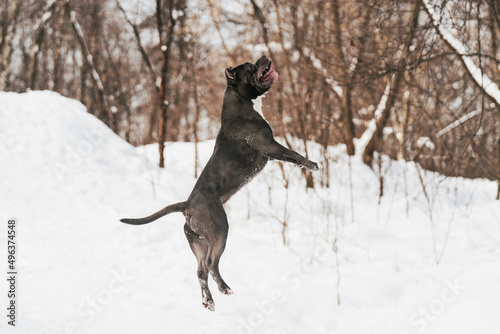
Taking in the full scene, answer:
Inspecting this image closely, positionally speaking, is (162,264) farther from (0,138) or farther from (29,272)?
(0,138)

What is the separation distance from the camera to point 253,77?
152 cm

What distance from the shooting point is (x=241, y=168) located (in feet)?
4.93

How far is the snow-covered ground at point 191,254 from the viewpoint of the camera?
486 centimetres

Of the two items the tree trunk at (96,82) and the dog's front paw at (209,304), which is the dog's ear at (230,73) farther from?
the tree trunk at (96,82)

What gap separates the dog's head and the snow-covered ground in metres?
3.47

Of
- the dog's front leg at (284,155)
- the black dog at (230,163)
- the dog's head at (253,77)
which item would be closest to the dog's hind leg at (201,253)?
the black dog at (230,163)

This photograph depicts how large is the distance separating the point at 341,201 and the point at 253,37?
6.03m

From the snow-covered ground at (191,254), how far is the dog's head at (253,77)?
11.4 ft

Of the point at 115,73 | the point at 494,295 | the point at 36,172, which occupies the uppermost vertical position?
the point at 115,73

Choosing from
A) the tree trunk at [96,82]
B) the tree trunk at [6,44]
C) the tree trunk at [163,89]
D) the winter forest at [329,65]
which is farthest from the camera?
the tree trunk at [6,44]

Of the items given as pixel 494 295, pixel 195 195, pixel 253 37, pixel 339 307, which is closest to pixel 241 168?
pixel 195 195

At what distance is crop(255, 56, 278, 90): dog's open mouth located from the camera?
148 cm

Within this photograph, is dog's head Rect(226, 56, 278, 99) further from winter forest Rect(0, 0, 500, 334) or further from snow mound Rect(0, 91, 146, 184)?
snow mound Rect(0, 91, 146, 184)

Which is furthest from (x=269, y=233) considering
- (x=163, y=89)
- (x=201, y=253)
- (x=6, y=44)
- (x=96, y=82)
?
(x=6, y=44)
